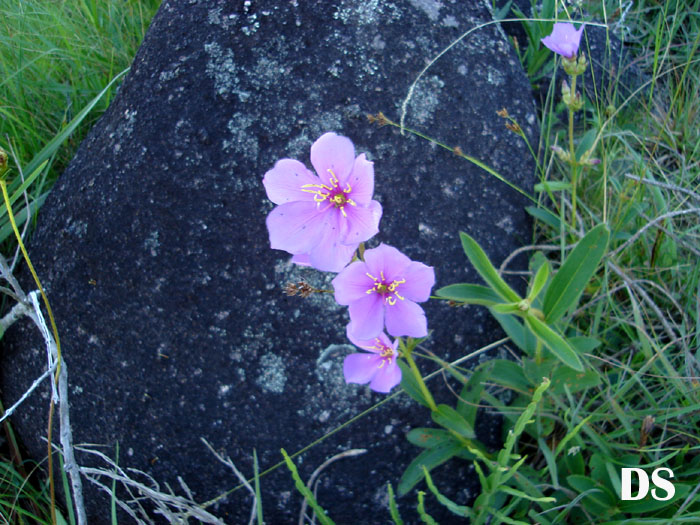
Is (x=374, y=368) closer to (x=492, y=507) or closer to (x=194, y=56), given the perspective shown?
(x=492, y=507)

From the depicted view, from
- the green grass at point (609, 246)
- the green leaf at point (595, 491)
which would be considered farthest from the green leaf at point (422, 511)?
the green leaf at point (595, 491)

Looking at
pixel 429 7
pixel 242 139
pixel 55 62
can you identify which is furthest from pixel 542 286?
pixel 55 62

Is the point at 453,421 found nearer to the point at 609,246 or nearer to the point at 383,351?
the point at 383,351

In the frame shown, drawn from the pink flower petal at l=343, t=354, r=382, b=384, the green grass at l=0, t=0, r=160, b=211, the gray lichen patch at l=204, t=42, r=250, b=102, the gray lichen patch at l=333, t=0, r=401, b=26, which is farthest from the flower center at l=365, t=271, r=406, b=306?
the green grass at l=0, t=0, r=160, b=211

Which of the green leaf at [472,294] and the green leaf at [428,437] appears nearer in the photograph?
the green leaf at [472,294]

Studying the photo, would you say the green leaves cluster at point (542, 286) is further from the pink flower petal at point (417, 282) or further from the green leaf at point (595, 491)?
the green leaf at point (595, 491)

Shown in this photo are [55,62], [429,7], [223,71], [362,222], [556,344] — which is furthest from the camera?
[55,62]
